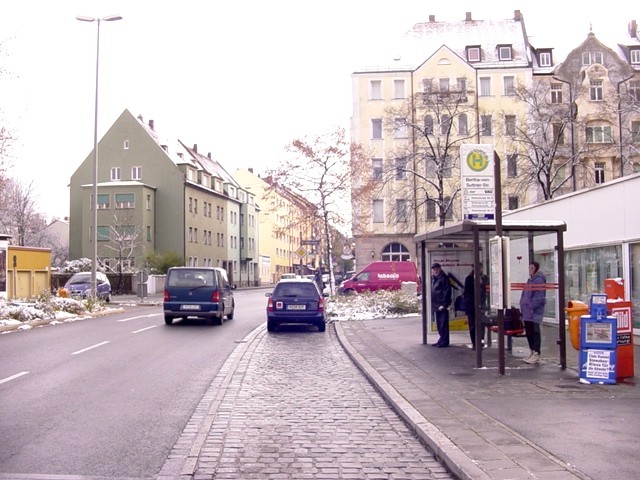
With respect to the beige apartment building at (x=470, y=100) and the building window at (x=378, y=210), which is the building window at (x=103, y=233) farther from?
the building window at (x=378, y=210)

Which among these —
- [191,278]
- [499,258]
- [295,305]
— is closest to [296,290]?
[295,305]

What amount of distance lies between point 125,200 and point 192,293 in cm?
4642

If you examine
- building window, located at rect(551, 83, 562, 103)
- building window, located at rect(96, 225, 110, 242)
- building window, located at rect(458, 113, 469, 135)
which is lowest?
building window, located at rect(96, 225, 110, 242)

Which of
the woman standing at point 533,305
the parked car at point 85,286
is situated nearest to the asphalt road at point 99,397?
the woman standing at point 533,305

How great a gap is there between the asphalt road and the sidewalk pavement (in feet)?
8.47

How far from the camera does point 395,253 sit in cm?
5838

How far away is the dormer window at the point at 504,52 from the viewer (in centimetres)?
6169

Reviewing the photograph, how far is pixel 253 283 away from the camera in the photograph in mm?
97938

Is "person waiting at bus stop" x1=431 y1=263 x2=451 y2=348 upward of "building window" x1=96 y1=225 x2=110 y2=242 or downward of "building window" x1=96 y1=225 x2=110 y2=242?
downward

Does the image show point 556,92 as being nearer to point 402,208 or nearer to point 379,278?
point 402,208

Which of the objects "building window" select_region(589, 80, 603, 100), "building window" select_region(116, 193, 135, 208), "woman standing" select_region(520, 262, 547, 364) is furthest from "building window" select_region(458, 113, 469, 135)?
"woman standing" select_region(520, 262, 547, 364)

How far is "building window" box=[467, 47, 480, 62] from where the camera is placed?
62156 millimetres

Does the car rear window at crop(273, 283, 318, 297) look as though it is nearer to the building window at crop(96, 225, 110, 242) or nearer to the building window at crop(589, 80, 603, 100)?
the building window at crop(589, 80, 603, 100)

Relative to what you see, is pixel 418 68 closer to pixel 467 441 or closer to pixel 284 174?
pixel 284 174
